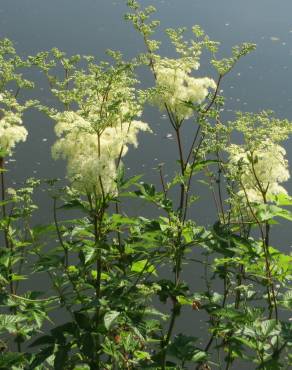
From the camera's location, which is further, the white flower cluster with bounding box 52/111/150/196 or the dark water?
the dark water

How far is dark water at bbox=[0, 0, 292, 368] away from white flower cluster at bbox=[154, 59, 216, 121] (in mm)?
2862

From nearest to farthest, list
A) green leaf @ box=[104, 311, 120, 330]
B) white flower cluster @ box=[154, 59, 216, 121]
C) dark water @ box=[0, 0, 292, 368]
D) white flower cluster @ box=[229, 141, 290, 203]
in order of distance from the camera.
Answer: green leaf @ box=[104, 311, 120, 330] → white flower cluster @ box=[229, 141, 290, 203] → white flower cluster @ box=[154, 59, 216, 121] → dark water @ box=[0, 0, 292, 368]

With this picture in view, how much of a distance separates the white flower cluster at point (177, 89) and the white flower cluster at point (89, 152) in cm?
36

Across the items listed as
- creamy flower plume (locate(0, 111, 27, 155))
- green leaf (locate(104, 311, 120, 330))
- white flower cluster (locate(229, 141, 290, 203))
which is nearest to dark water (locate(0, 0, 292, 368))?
white flower cluster (locate(229, 141, 290, 203))

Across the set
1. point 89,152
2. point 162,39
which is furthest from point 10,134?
point 162,39

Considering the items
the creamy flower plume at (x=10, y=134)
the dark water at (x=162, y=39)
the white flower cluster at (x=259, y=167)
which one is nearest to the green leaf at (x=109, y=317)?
the white flower cluster at (x=259, y=167)

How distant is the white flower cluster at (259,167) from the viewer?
2.27m

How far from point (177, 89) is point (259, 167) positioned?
0.46 meters

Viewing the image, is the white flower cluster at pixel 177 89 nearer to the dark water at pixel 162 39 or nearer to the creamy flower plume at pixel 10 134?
the creamy flower plume at pixel 10 134

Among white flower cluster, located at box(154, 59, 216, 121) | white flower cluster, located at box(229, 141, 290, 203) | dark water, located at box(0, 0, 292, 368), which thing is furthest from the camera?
dark water, located at box(0, 0, 292, 368)

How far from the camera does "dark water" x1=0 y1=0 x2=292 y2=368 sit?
23.8ft

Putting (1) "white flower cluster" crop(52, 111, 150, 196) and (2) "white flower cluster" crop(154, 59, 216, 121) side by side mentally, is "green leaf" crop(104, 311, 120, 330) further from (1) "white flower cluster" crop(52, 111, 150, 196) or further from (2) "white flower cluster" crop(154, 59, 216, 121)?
(2) "white flower cluster" crop(154, 59, 216, 121)

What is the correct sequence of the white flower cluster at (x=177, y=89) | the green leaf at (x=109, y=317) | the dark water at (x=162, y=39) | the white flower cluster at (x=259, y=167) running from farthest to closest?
the dark water at (x=162, y=39)
the white flower cluster at (x=177, y=89)
the white flower cluster at (x=259, y=167)
the green leaf at (x=109, y=317)

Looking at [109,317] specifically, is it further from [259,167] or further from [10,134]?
[10,134]
